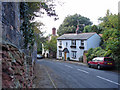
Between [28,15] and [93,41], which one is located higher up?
[93,41]

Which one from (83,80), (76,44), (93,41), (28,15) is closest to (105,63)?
(83,80)

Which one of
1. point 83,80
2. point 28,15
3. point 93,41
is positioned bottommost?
point 83,80

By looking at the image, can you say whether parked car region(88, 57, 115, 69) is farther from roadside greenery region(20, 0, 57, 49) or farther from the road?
roadside greenery region(20, 0, 57, 49)

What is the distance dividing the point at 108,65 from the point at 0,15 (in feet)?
55.5

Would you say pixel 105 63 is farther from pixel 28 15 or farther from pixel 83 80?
pixel 28 15

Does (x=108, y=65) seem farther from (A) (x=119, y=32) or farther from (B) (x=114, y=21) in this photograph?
(B) (x=114, y=21)

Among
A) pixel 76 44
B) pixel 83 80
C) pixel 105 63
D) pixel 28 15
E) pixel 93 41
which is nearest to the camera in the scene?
pixel 28 15

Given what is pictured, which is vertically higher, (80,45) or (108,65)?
(80,45)

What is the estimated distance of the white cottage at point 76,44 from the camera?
103 feet

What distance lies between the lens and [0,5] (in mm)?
2594

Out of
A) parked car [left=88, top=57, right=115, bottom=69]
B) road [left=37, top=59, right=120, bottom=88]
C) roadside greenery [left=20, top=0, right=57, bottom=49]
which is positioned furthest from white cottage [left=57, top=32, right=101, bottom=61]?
roadside greenery [left=20, top=0, right=57, bottom=49]

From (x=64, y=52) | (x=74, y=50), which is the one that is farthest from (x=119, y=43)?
(x=64, y=52)

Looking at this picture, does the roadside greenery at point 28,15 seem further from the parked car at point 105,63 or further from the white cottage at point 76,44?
the white cottage at point 76,44

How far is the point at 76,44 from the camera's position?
112ft
